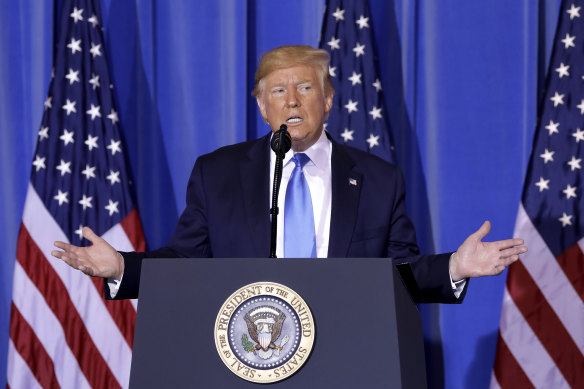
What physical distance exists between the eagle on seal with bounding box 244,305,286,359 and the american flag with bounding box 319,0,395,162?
8.23ft

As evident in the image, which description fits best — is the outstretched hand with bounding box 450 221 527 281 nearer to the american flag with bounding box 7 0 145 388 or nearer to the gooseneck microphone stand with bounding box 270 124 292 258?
the gooseneck microphone stand with bounding box 270 124 292 258

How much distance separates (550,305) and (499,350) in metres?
0.36

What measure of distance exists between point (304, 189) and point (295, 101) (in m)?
0.33

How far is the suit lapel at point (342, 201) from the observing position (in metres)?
2.49

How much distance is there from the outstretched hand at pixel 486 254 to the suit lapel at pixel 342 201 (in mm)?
471

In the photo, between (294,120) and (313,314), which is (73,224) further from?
(313,314)

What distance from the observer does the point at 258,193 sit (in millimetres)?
2578

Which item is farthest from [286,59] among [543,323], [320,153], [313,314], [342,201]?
[543,323]

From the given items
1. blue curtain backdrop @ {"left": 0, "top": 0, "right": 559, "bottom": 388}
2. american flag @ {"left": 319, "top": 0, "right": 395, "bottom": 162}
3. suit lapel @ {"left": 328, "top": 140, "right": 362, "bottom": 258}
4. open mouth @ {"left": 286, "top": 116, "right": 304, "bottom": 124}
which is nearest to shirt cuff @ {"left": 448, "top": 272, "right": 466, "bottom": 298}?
suit lapel @ {"left": 328, "top": 140, "right": 362, "bottom": 258}

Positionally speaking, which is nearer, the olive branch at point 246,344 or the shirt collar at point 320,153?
the olive branch at point 246,344

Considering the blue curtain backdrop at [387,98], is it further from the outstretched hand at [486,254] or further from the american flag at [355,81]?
the outstretched hand at [486,254]

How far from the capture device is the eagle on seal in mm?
1617

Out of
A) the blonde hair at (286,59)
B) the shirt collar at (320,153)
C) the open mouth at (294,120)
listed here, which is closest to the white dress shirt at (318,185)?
the shirt collar at (320,153)

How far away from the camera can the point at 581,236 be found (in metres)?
3.98
